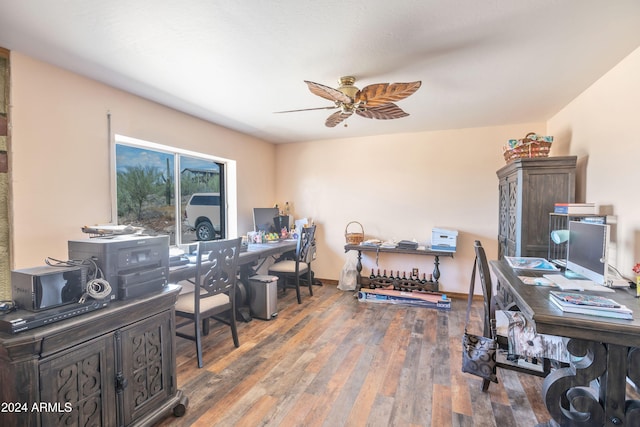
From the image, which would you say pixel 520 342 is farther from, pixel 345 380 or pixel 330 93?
pixel 330 93

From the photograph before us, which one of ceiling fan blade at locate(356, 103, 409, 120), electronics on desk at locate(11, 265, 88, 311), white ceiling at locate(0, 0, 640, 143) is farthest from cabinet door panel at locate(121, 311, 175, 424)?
ceiling fan blade at locate(356, 103, 409, 120)

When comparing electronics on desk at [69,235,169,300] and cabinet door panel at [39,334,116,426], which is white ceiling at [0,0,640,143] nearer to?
electronics on desk at [69,235,169,300]

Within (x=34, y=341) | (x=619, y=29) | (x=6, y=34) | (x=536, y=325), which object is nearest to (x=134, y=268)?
(x=34, y=341)

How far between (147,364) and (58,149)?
177 centimetres

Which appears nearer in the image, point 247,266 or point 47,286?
point 47,286

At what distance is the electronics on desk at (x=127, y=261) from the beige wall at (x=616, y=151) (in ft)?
10.4

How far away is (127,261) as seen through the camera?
1.66m

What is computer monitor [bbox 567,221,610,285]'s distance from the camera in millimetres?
1672

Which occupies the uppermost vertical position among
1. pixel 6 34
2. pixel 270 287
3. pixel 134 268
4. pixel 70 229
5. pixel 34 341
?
pixel 6 34

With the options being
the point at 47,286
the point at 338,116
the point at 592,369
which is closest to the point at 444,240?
the point at 338,116

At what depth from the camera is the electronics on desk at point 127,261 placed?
159 centimetres

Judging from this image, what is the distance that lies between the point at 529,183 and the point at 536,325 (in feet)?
6.25

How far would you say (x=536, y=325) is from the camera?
137 cm

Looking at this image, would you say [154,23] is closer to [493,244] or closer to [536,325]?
[536,325]
